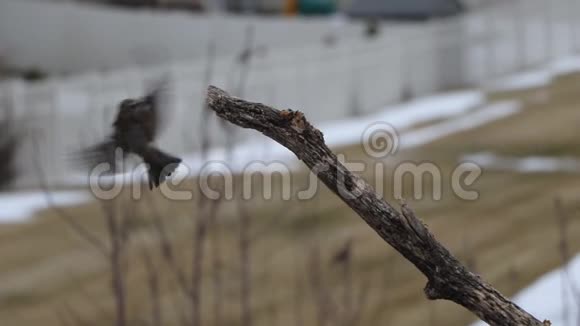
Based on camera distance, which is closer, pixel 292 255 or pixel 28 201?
pixel 292 255

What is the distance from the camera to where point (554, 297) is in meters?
6.31

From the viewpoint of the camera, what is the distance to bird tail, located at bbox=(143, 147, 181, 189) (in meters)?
2.16

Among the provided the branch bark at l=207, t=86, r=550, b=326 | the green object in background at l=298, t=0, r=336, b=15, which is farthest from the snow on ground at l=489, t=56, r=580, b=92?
the branch bark at l=207, t=86, r=550, b=326

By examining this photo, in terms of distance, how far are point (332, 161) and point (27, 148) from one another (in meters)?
12.3

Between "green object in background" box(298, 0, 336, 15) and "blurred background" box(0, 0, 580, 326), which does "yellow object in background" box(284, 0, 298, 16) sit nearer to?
"green object in background" box(298, 0, 336, 15)

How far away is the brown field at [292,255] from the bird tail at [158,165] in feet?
10.4

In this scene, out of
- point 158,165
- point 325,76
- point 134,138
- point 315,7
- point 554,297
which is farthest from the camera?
point 315,7

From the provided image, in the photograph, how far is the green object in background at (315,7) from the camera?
27.9m

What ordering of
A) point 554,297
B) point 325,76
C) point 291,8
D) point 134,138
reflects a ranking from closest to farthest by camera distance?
point 134,138, point 554,297, point 325,76, point 291,8

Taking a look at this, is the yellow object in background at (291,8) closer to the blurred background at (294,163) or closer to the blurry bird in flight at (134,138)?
the blurred background at (294,163)

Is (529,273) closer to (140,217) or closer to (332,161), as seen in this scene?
(140,217)

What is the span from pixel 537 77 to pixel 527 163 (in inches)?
302

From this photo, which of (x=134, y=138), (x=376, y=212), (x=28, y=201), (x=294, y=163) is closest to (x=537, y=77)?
(x=294, y=163)

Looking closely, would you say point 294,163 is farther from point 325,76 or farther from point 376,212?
point 376,212
